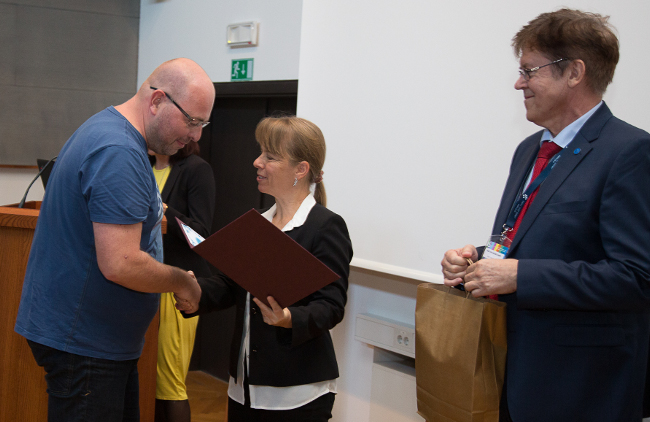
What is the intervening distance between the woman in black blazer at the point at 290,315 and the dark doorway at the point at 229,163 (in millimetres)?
2263

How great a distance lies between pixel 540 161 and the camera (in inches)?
67.5

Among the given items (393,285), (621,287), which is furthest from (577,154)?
(393,285)

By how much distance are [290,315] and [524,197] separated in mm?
786

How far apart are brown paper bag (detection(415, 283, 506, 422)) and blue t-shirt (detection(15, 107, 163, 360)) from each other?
88cm

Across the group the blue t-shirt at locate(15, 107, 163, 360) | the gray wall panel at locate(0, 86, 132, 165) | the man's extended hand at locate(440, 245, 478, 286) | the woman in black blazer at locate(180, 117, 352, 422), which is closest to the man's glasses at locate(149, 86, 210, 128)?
the blue t-shirt at locate(15, 107, 163, 360)

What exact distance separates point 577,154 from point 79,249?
1.40 m

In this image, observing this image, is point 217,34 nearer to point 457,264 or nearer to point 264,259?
point 264,259

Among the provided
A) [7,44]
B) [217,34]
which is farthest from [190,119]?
[7,44]

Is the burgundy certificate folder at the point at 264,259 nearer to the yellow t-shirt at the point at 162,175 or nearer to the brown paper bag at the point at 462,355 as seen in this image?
the brown paper bag at the point at 462,355

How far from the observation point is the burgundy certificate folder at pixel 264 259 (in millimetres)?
1568

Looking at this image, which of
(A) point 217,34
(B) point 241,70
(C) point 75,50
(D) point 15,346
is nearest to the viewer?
(D) point 15,346

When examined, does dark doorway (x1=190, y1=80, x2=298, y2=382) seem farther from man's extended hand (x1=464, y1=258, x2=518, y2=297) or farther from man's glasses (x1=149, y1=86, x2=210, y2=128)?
man's extended hand (x1=464, y1=258, x2=518, y2=297)

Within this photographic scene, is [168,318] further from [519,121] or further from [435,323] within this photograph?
[519,121]

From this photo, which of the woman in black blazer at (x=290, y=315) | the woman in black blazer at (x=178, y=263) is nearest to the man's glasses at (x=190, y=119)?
the woman in black blazer at (x=290, y=315)
